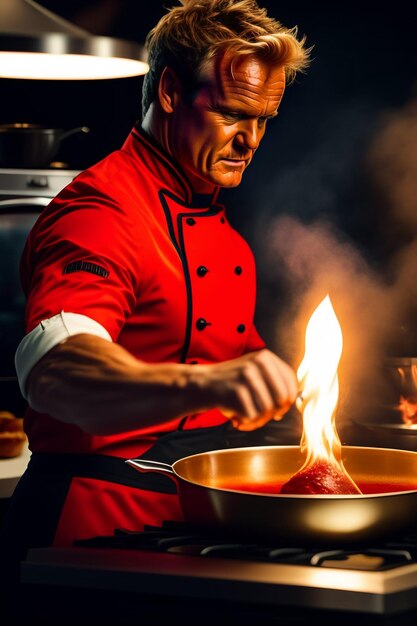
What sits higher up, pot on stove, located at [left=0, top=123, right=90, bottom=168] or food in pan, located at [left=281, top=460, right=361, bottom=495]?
pot on stove, located at [left=0, top=123, right=90, bottom=168]

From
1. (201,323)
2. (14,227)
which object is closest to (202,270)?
(201,323)

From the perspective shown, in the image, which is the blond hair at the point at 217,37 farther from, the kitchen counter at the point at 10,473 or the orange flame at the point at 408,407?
the kitchen counter at the point at 10,473

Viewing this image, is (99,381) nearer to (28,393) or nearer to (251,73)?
(28,393)

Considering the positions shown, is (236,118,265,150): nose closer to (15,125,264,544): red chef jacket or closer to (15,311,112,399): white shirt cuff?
(15,125,264,544): red chef jacket

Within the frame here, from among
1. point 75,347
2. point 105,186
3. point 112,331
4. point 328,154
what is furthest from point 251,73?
point 328,154

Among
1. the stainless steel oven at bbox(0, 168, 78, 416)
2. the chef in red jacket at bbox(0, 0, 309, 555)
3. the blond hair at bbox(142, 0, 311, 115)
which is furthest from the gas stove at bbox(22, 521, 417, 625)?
the stainless steel oven at bbox(0, 168, 78, 416)

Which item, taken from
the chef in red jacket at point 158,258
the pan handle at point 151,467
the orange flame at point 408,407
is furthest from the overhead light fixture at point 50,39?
the pan handle at point 151,467

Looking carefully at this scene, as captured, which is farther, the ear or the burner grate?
the ear

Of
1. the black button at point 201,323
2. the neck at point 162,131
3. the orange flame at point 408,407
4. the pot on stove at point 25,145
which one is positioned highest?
the neck at point 162,131

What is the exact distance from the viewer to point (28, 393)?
1256 mm

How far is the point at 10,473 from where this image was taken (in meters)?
2.72

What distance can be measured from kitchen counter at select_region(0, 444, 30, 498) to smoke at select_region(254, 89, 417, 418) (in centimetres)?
90

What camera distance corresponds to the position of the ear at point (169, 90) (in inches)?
70.8

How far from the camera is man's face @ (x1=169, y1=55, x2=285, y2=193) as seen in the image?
1732 mm
